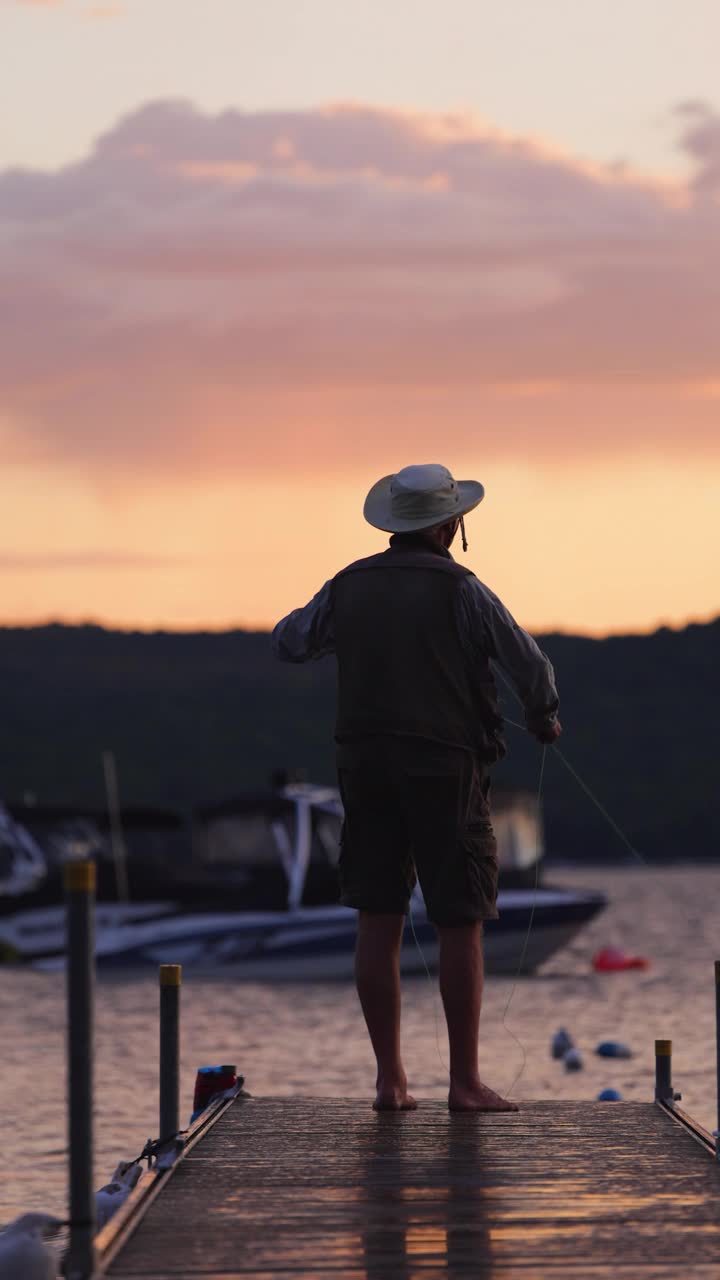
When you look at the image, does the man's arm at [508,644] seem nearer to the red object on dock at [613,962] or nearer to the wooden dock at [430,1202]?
the wooden dock at [430,1202]

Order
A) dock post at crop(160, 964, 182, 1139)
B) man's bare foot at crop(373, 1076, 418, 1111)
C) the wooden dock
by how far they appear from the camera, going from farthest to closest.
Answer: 1. dock post at crop(160, 964, 182, 1139)
2. man's bare foot at crop(373, 1076, 418, 1111)
3. the wooden dock

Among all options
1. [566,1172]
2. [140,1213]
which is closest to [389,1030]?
[566,1172]

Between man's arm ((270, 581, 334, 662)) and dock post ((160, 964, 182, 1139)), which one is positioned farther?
dock post ((160, 964, 182, 1139))

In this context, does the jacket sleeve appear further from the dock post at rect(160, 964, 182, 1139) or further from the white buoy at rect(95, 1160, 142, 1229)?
the white buoy at rect(95, 1160, 142, 1229)

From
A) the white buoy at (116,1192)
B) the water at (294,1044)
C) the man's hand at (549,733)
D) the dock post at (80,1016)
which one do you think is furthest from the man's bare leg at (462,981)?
the dock post at (80,1016)

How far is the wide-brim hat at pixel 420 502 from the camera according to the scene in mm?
7141

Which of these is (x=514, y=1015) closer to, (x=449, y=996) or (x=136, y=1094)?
(x=136, y=1094)

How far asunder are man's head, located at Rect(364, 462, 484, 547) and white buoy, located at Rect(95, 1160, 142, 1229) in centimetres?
301

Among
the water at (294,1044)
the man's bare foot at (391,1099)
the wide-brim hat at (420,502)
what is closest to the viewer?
the wide-brim hat at (420,502)

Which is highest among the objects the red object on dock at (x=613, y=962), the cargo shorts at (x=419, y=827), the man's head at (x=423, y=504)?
the man's head at (x=423, y=504)

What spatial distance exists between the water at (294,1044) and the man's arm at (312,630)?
211cm

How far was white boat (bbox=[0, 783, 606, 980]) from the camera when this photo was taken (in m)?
41.0

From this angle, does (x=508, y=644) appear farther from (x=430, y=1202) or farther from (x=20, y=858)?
(x=20, y=858)

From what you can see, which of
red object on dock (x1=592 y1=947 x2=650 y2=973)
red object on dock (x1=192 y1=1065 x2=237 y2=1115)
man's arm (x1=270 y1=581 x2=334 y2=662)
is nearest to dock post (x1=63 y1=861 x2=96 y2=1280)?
man's arm (x1=270 y1=581 x2=334 y2=662)
